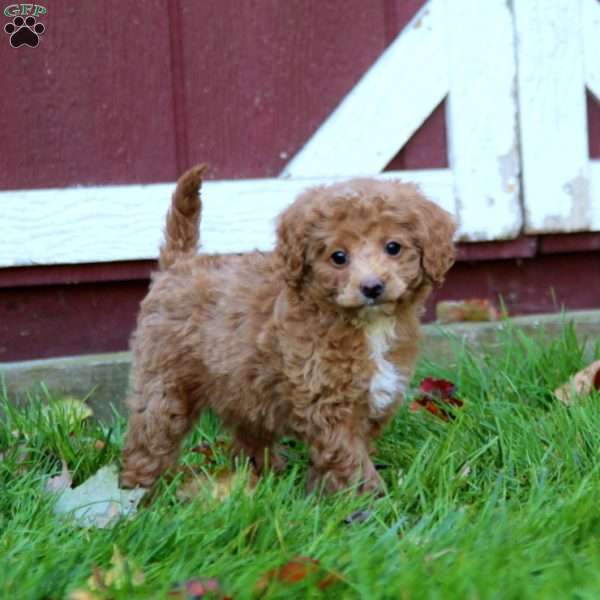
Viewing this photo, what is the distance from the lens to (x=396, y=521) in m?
2.72

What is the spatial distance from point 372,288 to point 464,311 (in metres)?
1.90

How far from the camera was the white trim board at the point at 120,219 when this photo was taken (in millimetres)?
4270

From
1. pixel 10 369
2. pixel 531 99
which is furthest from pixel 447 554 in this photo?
pixel 531 99

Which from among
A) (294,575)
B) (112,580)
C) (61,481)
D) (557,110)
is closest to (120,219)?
(61,481)

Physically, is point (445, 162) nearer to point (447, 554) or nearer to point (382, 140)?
point (382, 140)

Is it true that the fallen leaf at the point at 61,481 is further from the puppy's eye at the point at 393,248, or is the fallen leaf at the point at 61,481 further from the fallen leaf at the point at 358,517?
the puppy's eye at the point at 393,248

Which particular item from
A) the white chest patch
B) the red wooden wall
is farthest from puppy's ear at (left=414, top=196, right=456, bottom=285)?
the red wooden wall

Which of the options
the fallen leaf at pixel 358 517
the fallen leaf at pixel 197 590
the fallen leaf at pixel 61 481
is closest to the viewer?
the fallen leaf at pixel 197 590

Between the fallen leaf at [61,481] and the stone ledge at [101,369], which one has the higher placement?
the stone ledge at [101,369]

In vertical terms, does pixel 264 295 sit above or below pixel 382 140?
below

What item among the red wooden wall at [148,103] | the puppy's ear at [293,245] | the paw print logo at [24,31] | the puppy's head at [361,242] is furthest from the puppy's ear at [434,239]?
the paw print logo at [24,31]

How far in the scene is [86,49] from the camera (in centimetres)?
430

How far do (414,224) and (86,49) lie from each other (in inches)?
75.6

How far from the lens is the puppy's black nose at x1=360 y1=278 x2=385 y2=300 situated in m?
2.85
